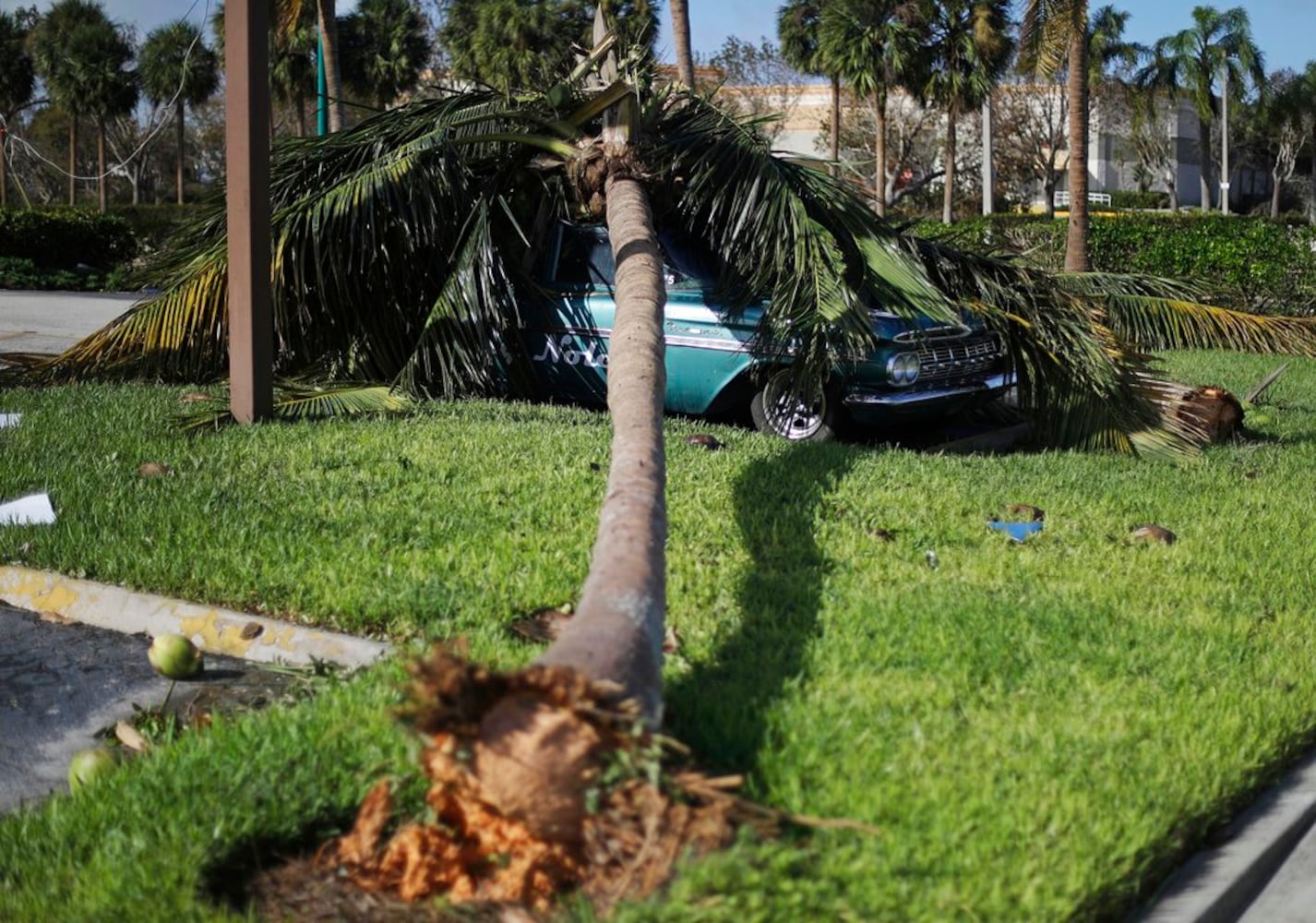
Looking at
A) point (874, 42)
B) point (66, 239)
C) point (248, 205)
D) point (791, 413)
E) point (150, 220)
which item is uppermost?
point (874, 42)

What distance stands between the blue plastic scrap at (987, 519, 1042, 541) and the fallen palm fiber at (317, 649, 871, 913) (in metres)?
3.58

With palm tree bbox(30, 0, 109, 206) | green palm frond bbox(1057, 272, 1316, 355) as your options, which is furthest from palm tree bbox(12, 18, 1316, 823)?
palm tree bbox(30, 0, 109, 206)

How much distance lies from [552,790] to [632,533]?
127cm

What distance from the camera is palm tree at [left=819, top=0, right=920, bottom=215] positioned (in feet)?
136

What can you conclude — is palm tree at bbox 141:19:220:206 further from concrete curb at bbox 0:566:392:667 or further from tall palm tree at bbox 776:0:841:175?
concrete curb at bbox 0:566:392:667

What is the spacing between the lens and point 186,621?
204 inches

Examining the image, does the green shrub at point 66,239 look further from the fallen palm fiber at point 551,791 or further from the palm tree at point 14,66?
the fallen palm fiber at point 551,791

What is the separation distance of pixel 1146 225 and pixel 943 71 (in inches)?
831

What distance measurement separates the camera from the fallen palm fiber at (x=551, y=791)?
2.91 metres

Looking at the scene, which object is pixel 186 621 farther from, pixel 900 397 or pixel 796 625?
pixel 900 397

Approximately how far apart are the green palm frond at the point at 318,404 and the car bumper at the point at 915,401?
2875 mm

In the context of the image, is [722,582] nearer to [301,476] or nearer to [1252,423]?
[301,476]

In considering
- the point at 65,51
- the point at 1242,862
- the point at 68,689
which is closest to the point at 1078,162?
the point at 1242,862

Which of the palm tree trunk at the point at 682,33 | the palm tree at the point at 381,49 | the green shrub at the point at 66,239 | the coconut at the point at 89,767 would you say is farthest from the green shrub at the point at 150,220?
the coconut at the point at 89,767
